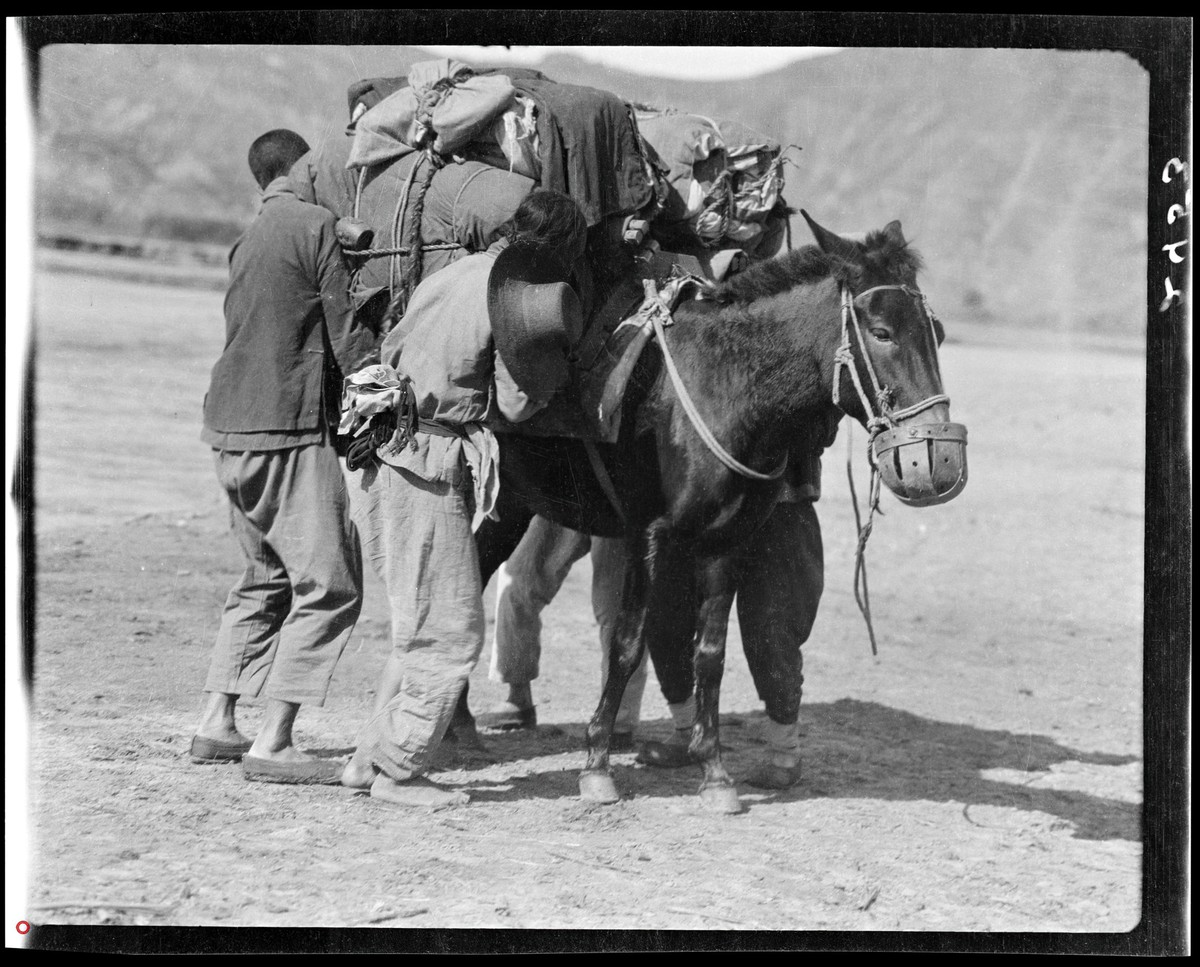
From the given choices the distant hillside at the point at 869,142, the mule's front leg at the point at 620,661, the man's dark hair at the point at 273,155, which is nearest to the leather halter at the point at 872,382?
the distant hillside at the point at 869,142

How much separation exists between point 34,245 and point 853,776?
3944 mm

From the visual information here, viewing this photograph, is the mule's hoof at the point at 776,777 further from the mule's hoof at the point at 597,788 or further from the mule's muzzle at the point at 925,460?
the mule's muzzle at the point at 925,460

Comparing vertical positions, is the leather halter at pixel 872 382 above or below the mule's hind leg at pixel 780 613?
above

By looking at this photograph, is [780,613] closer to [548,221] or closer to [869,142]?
[548,221]

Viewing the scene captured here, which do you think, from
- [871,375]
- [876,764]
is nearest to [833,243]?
[871,375]

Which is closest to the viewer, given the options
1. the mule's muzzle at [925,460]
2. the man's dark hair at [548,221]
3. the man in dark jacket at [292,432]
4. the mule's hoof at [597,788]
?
the man's dark hair at [548,221]

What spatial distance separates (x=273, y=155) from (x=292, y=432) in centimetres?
116

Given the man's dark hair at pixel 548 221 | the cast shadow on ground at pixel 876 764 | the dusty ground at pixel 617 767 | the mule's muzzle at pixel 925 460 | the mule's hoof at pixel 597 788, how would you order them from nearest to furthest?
Answer: the dusty ground at pixel 617 767
the man's dark hair at pixel 548 221
the mule's muzzle at pixel 925 460
the mule's hoof at pixel 597 788
the cast shadow on ground at pixel 876 764

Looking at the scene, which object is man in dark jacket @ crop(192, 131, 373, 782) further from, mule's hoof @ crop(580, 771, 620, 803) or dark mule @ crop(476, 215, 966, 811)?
→ mule's hoof @ crop(580, 771, 620, 803)

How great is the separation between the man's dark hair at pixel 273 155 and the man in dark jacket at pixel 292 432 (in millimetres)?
238

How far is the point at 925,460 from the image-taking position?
197 inches

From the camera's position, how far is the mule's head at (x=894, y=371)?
502 cm

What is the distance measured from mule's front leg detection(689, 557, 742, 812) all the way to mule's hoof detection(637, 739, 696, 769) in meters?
0.44

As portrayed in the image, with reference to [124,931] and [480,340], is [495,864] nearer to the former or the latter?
[124,931]
